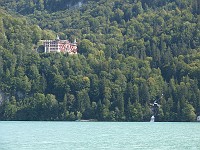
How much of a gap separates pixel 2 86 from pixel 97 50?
130ft

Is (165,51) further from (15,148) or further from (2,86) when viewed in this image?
(15,148)

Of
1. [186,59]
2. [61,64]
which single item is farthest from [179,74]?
[61,64]

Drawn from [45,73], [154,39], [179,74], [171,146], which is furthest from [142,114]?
[171,146]

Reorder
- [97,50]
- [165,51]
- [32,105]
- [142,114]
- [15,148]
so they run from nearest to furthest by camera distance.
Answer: [15,148] → [142,114] → [32,105] → [165,51] → [97,50]

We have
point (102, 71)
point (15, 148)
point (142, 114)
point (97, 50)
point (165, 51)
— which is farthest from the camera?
point (97, 50)

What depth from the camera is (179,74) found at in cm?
16750

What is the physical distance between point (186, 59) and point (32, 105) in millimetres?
42794

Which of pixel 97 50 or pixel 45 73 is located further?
pixel 97 50

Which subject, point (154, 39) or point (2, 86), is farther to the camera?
point (154, 39)

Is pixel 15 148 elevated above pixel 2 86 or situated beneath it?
situated beneath

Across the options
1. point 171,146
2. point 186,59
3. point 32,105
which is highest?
point 186,59

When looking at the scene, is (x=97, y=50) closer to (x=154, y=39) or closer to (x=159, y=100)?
(x=154, y=39)

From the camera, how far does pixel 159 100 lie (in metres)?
157

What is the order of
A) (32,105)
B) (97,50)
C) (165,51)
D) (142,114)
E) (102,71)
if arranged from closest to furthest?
(142,114) → (32,105) → (102,71) → (165,51) → (97,50)
